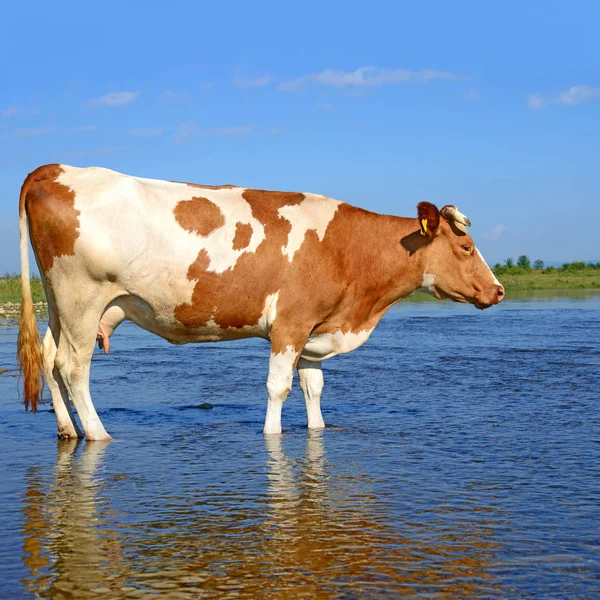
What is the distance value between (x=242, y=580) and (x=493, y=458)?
3217 mm

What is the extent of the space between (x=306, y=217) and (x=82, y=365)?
103 inches

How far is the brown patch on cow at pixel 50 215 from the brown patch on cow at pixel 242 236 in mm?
1476

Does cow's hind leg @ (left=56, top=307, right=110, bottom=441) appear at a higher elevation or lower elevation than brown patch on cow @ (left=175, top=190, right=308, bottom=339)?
lower

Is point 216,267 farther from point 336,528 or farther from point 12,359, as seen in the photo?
point 12,359

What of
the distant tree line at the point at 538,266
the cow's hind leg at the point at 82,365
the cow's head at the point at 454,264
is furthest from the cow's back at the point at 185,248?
the distant tree line at the point at 538,266

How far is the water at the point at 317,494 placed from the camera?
427cm

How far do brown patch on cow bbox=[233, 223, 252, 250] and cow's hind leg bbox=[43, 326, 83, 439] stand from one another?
6.54ft

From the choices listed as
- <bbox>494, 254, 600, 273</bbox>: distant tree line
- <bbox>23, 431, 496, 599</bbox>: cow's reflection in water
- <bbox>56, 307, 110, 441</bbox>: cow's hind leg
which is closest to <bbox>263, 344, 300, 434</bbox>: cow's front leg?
<bbox>56, 307, 110, 441</bbox>: cow's hind leg

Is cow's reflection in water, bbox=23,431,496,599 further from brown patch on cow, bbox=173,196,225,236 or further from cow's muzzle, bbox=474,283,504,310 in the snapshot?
cow's muzzle, bbox=474,283,504,310

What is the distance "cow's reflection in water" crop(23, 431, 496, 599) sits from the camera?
13.6 feet

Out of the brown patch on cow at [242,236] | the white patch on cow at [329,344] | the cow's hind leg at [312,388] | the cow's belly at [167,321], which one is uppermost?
the brown patch on cow at [242,236]

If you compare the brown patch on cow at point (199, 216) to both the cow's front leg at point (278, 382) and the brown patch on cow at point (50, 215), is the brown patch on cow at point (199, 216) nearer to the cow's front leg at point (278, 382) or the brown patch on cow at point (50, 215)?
the brown patch on cow at point (50, 215)

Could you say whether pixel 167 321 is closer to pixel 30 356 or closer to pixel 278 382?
pixel 278 382

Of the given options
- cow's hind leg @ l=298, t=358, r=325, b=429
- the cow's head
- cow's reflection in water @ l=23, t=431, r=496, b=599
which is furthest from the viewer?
the cow's head
